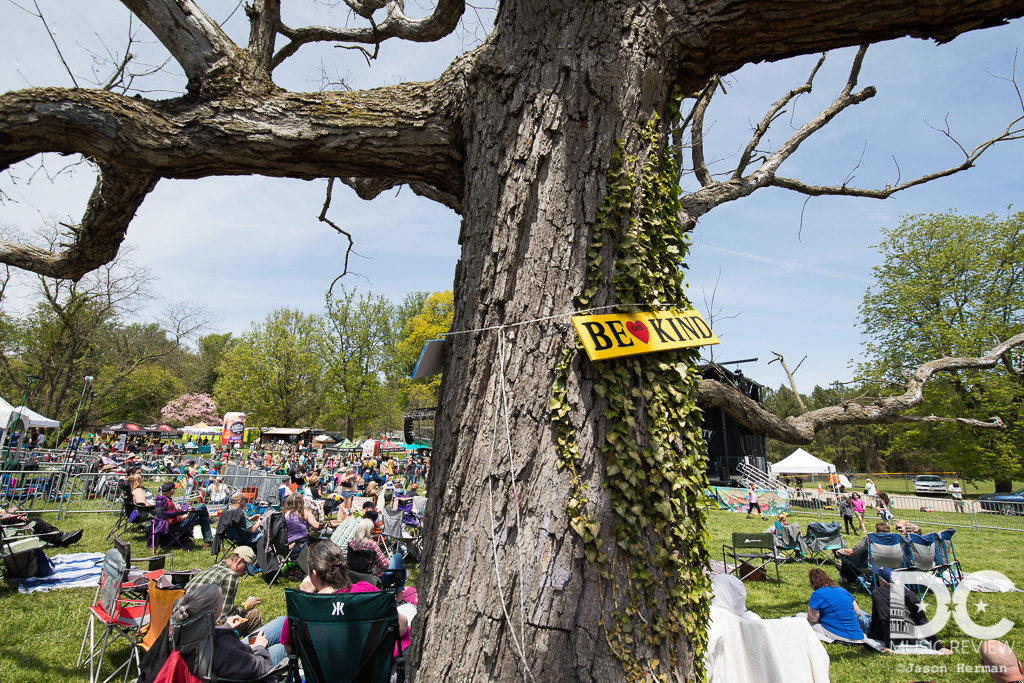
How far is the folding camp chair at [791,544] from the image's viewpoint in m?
10.3

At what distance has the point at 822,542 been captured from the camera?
9.98 metres

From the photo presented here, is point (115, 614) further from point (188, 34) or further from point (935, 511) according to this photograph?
point (935, 511)

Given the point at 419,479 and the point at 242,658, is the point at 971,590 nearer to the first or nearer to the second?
the point at 242,658

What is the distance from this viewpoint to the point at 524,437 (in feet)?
6.20

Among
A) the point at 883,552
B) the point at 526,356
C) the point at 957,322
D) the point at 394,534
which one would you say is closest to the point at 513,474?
the point at 526,356

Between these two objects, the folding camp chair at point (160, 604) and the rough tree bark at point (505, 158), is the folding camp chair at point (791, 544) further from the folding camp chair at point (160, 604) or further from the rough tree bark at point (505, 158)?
the rough tree bark at point (505, 158)

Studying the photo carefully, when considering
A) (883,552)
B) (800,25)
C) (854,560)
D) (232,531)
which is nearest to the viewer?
(800,25)

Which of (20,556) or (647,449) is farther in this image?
(20,556)

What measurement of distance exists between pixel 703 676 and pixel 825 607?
17.2 feet

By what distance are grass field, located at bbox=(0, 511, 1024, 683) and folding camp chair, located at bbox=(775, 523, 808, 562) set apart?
59cm

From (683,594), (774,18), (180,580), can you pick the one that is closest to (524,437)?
(683,594)

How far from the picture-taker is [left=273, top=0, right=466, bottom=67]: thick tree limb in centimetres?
392

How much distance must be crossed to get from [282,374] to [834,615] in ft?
122

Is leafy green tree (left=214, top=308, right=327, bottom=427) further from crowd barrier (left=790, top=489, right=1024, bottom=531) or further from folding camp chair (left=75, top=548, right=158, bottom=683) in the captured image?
folding camp chair (left=75, top=548, right=158, bottom=683)
